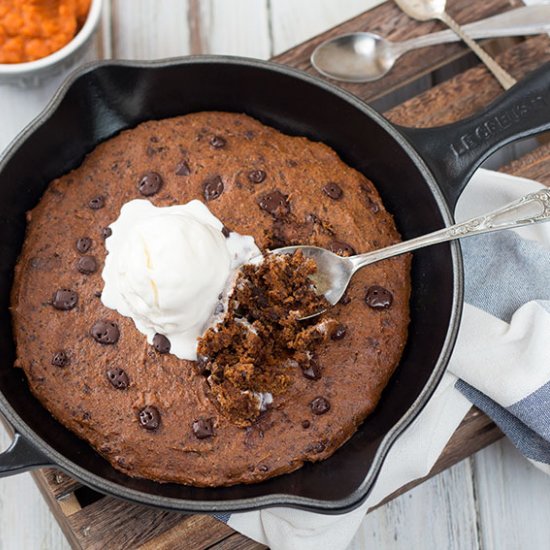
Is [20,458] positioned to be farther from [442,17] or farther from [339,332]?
[442,17]

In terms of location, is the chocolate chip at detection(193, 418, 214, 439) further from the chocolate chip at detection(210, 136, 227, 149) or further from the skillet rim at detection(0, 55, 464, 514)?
the chocolate chip at detection(210, 136, 227, 149)

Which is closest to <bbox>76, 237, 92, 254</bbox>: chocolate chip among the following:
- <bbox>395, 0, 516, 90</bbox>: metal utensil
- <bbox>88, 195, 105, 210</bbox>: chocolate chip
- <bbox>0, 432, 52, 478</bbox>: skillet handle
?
<bbox>88, 195, 105, 210</bbox>: chocolate chip

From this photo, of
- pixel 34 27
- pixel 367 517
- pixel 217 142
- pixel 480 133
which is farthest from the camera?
pixel 367 517

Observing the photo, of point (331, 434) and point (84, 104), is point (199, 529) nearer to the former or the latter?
point (331, 434)

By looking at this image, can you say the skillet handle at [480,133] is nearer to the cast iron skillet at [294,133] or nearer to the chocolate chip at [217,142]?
the cast iron skillet at [294,133]

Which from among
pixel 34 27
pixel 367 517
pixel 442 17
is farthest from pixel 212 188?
pixel 367 517

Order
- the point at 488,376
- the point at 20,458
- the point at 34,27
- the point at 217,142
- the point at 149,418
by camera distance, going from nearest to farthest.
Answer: the point at 20,458, the point at 149,418, the point at 217,142, the point at 488,376, the point at 34,27

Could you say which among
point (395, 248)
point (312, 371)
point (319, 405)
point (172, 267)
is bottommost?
point (319, 405)

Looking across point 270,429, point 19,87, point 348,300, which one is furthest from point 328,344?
point 19,87

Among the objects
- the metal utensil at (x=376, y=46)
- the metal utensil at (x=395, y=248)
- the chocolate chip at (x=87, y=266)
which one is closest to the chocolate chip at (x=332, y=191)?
the metal utensil at (x=395, y=248)
